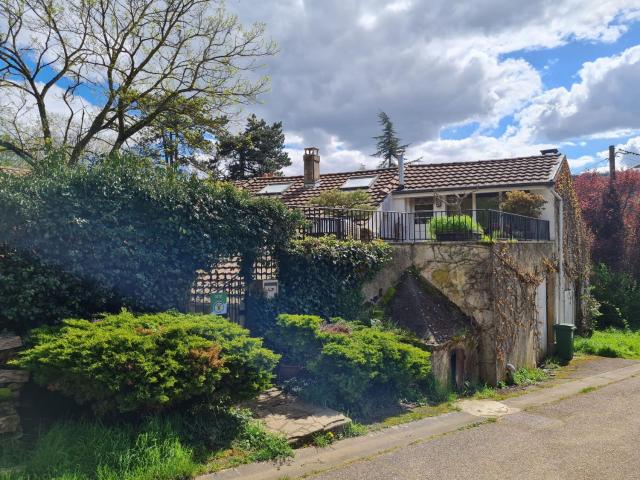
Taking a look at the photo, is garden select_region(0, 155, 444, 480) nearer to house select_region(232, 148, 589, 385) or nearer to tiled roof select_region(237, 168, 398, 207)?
house select_region(232, 148, 589, 385)

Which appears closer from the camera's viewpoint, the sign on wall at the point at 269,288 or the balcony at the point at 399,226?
the sign on wall at the point at 269,288

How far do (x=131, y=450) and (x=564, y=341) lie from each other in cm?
1329

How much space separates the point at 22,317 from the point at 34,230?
103 cm

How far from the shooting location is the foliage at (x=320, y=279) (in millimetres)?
8406

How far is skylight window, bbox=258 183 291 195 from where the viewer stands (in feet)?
64.7

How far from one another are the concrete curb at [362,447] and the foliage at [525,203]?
7.62 meters

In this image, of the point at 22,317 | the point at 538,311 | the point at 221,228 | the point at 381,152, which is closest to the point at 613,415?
the point at 538,311

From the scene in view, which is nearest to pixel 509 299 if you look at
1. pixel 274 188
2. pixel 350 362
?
pixel 350 362

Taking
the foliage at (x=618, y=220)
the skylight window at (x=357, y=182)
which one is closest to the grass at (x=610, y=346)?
the foliage at (x=618, y=220)

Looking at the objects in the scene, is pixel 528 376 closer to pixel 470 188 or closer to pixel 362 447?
pixel 470 188

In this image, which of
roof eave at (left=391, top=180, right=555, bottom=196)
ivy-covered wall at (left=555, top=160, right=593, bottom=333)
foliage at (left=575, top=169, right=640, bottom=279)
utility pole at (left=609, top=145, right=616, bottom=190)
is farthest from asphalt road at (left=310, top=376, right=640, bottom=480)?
utility pole at (left=609, top=145, right=616, bottom=190)

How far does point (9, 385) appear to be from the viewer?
189 inches

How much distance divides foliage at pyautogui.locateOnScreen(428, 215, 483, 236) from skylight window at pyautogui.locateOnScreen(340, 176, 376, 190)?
710 cm

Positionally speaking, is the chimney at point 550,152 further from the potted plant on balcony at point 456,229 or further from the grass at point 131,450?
the grass at point 131,450
